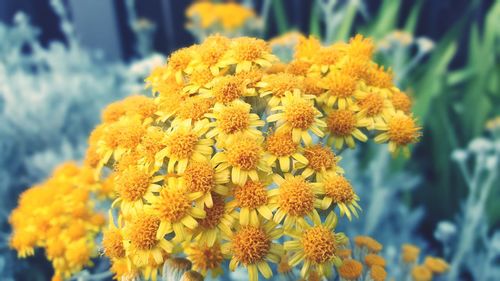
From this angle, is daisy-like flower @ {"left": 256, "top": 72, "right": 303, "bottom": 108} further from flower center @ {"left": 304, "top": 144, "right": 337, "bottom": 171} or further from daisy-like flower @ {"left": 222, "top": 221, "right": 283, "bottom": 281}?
daisy-like flower @ {"left": 222, "top": 221, "right": 283, "bottom": 281}

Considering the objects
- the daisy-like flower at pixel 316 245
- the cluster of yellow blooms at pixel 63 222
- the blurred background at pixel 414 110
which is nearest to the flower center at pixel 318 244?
the daisy-like flower at pixel 316 245

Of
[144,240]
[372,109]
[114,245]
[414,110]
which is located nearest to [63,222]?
[114,245]

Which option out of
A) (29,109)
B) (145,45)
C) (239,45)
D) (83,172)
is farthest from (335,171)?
(145,45)

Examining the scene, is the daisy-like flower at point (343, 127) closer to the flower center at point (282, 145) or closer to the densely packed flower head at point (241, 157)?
the densely packed flower head at point (241, 157)

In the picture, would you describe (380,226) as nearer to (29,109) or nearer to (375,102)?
(375,102)

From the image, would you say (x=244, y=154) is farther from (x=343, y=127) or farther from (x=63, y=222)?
(x=63, y=222)

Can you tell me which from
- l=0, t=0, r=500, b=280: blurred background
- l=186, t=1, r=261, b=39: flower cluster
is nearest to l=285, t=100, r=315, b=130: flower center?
l=0, t=0, r=500, b=280: blurred background
